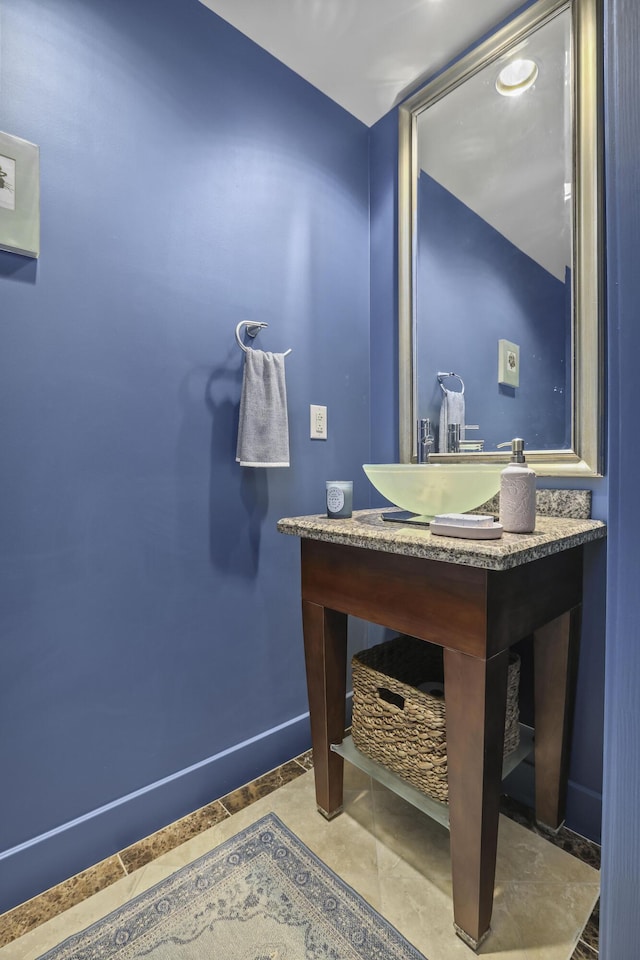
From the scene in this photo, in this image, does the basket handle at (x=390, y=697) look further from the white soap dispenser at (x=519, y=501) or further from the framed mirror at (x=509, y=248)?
the framed mirror at (x=509, y=248)

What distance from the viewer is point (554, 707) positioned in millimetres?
1171

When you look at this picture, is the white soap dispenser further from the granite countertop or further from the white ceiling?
the white ceiling

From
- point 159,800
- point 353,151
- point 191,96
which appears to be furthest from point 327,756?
point 353,151

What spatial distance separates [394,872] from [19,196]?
5.94 ft

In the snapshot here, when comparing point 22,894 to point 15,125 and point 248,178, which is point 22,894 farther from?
point 248,178

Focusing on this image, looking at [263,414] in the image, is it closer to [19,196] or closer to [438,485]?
[438,485]

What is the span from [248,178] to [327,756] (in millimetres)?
1726

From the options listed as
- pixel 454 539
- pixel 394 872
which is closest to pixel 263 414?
pixel 454 539

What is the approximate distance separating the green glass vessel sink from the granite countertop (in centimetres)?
8

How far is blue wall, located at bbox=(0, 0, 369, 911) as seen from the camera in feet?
3.42

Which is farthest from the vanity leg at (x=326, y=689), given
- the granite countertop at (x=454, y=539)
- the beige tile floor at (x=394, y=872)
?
the granite countertop at (x=454, y=539)

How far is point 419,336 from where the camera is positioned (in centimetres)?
163

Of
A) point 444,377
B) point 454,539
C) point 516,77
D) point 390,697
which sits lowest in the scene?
point 390,697

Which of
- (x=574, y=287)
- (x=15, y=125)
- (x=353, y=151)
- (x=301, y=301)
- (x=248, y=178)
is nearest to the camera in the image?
(x=15, y=125)
